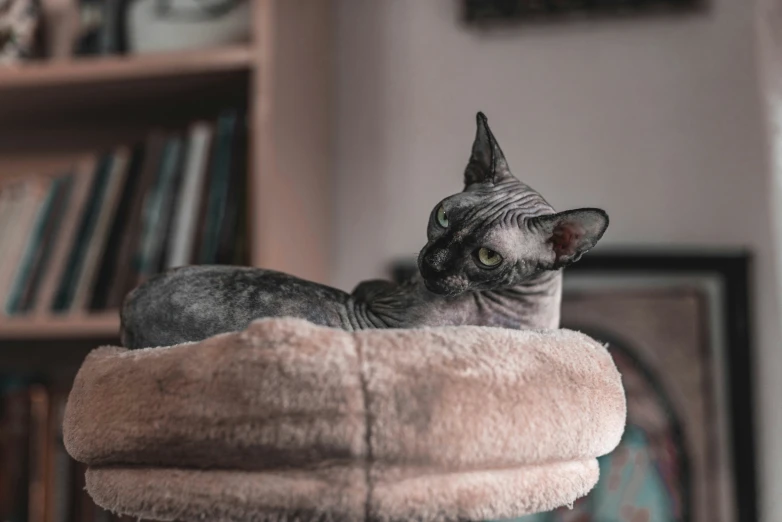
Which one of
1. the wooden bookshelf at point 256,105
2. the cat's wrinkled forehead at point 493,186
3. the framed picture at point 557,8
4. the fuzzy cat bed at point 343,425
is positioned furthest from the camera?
the framed picture at point 557,8

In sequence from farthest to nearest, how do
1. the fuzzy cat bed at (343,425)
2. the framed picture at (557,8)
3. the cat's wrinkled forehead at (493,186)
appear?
the framed picture at (557,8) → the cat's wrinkled forehead at (493,186) → the fuzzy cat bed at (343,425)

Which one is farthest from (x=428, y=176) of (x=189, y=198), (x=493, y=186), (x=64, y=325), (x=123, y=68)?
(x=493, y=186)

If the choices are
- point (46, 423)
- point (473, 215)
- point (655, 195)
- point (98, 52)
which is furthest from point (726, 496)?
point (98, 52)

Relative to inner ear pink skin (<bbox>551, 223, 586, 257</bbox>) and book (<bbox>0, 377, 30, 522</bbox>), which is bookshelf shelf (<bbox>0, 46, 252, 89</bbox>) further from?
inner ear pink skin (<bbox>551, 223, 586, 257</bbox>)

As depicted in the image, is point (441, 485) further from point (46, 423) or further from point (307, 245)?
point (46, 423)

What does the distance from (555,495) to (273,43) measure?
2.60 ft

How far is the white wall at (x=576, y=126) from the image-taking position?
1.16m

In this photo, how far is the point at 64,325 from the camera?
1.15m

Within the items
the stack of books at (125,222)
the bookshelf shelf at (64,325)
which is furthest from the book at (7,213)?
the bookshelf shelf at (64,325)

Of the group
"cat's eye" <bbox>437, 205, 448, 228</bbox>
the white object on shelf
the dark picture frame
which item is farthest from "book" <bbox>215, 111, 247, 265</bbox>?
"cat's eye" <bbox>437, 205, 448, 228</bbox>

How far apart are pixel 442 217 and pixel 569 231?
8 centimetres

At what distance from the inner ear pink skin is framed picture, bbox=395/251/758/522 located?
657mm

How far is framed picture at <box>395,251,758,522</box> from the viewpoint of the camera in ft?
3.63

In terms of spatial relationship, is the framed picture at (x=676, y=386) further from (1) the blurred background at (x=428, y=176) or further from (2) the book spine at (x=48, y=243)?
(2) the book spine at (x=48, y=243)
